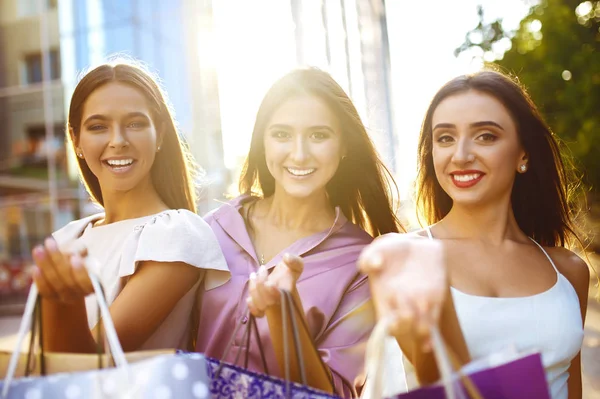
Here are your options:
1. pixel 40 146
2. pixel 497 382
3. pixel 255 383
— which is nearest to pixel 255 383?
pixel 255 383

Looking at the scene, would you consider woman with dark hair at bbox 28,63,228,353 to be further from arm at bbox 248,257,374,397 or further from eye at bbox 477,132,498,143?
eye at bbox 477,132,498,143

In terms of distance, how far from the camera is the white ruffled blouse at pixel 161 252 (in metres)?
1.85

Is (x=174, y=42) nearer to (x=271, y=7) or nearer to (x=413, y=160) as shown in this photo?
(x=271, y=7)

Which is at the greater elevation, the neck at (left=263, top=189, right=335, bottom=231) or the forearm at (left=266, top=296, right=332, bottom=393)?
the neck at (left=263, top=189, right=335, bottom=231)

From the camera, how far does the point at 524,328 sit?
1852 millimetres

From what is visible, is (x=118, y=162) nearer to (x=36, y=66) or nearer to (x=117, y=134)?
(x=117, y=134)

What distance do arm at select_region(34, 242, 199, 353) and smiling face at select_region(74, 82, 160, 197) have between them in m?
0.36

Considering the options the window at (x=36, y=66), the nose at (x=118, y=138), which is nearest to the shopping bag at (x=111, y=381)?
the nose at (x=118, y=138)

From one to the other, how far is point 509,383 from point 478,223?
89cm

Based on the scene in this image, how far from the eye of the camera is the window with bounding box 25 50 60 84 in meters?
18.9

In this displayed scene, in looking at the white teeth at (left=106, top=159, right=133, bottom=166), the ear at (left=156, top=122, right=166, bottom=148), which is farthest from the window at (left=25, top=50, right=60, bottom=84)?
the white teeth at (left=106, top=159, right=133, bottom=166)

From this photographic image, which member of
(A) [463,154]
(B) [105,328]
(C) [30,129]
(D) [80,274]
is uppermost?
(C) [30,129]

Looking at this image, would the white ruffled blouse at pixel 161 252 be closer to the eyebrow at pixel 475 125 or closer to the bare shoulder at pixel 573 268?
the eyebrow at pixel 475 125

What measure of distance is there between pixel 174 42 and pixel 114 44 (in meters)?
2.00
